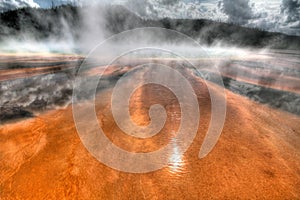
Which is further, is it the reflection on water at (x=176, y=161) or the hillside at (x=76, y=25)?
the hillside at (x=76, y=25)

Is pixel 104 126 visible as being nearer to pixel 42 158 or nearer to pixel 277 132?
pixel 42 158

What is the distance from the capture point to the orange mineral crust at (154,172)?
233cm

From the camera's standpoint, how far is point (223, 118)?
4.34 m

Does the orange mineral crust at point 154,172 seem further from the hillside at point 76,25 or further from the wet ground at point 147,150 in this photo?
the hillside at point 76,25

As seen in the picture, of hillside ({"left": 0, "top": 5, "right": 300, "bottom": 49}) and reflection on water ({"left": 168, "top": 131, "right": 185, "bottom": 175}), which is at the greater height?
hillside ({"left": 0, "top": 5, "right": 300, "bottom": 49})

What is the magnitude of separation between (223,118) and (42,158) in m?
3.48

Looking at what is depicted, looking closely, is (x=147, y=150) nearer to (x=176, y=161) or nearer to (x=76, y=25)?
(x=176, y=161)

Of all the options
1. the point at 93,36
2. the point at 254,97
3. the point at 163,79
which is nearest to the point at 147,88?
the point at 163,79

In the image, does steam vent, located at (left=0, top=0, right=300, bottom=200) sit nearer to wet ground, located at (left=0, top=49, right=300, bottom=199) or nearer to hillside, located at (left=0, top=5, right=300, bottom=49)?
wet ground, located at (left=0, top=49, right=300, bottom=199)

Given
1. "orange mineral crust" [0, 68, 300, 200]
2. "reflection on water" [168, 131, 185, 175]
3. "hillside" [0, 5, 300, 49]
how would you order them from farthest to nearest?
"hillside" [0, 5, 300, 49]
"reflection on water" [168, 131, 185, 175]
"orange mineral crust" [0, 68, 300, 200]

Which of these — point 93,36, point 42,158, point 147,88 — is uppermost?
point 93,36

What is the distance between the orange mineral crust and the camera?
2334mm

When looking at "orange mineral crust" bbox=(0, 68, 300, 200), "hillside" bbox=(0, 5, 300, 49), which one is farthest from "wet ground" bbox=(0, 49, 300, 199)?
"hillside" bbox=(0, 5, 300, 49)

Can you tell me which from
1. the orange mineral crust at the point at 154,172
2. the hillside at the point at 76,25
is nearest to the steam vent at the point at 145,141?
the orange mineral crust at the point at 154,172
